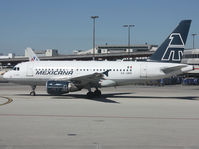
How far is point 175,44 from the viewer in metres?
28.7

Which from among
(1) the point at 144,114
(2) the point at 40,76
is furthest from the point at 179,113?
(2) the point at 40,76

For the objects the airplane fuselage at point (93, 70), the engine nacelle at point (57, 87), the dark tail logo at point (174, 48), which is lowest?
the engine nacelle at point (57, 87)

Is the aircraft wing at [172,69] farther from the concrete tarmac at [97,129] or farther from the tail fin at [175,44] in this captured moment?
the concrete tarmac at [97,129]

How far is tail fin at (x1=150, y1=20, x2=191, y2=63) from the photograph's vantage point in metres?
28.5

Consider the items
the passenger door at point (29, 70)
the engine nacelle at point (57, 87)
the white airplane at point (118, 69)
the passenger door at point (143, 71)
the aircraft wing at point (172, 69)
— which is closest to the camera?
the engine nacelle at point (57, 87)

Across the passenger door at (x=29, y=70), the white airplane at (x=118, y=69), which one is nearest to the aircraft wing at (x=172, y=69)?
the white airplane at (x=118, y=69)

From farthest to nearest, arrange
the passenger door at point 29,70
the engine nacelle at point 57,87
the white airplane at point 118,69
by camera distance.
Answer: the passenger door at point 29,70, the white airplane at point 118,69, the engine nacelle at point 57,87

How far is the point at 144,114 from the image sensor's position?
17703 mm

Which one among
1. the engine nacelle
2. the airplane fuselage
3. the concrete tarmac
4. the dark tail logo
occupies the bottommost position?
the concrete tarmac

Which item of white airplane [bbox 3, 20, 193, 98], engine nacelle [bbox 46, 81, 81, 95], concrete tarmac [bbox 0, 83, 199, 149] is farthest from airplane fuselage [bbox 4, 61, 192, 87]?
concrete tarmac [bbox 0, 83, 199, 149]

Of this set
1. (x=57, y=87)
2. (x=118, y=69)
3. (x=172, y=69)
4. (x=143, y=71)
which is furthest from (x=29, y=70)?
(x=172, y=69)

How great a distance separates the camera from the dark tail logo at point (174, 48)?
94.0ft

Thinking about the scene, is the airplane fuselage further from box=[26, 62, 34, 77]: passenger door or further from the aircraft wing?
the aircraft wing

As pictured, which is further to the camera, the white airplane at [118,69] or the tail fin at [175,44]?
the tail fin at [175,44]
